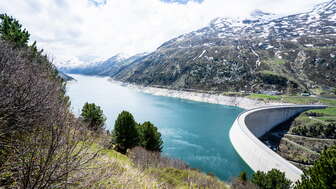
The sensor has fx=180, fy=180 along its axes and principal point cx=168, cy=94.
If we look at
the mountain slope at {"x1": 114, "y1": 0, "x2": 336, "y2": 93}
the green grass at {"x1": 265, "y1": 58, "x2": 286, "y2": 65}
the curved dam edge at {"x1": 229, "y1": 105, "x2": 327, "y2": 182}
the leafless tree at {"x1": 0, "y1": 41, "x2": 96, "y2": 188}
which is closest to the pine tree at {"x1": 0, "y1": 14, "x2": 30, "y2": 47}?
the leafless tree at {"x1": 0, "y1": 41, "x2": 96, "y2": 188}

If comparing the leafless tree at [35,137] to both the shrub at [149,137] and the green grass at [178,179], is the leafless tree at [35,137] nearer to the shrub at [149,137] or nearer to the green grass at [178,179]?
the green grass at [178,179]

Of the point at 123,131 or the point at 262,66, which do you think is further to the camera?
the point at 262,66

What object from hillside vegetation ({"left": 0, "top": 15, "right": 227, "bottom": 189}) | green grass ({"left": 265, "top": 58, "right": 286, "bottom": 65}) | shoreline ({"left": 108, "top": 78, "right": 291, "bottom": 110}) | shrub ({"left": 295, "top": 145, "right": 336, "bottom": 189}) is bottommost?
shoreline ({"left": 108, "top": 78, "right": 291, "bottom": 110})

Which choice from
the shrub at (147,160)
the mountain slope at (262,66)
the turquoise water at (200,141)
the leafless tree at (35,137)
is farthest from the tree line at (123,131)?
the mountain slope at (262,66)

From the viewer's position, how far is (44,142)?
7.33ft

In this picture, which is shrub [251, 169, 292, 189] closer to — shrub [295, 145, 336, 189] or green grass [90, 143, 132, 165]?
shrub [295, 145, 336, 189]

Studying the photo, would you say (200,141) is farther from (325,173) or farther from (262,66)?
(262,66)

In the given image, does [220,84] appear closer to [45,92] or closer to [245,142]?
[245,142]

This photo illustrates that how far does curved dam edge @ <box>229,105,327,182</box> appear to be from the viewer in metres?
20.2

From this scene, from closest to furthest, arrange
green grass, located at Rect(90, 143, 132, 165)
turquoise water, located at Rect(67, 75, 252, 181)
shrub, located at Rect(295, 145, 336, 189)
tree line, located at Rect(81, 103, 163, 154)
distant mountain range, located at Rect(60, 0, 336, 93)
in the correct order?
1. green grass, located at Rect(90, 143, 132, 165)
2. shrub, located at Rect(295, 145, 336, 189)
3. tree line, located at Rect(81, 103, 163, 154)
4. turquoise water, located at Rect(67, 75, 252, 181)
5. distant mountain range, located at Rect(60, 0, 336, 93)

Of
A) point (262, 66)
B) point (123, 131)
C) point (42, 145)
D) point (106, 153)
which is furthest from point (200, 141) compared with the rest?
point (262, 66)

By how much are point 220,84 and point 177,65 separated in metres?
46.6

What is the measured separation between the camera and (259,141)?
25781 millimetres

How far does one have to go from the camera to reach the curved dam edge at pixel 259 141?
20.2 m
